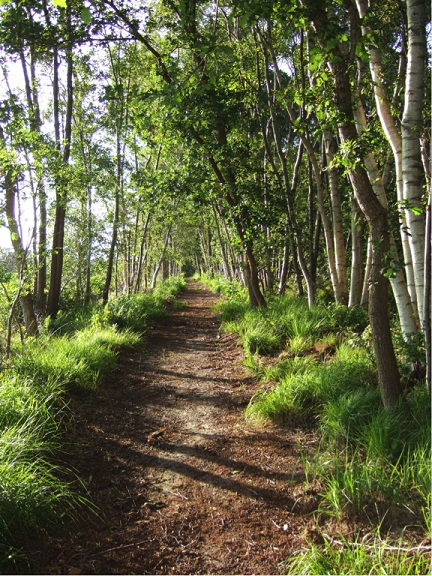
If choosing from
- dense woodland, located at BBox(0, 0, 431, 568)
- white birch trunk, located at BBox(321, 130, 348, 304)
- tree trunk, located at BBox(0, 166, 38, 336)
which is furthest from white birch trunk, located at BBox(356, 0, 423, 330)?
tree trunk, located at BBox(0, 166, 38, 336)

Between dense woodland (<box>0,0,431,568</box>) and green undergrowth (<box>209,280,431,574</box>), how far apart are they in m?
0.26

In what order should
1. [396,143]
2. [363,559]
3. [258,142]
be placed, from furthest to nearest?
[258,142]
[396,143]
[363,559]

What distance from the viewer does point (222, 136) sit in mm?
7793

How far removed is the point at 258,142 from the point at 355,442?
7358 millimetres

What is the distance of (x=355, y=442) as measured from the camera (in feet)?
9.96

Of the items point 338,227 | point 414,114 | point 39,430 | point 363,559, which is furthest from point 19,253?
point 363,559

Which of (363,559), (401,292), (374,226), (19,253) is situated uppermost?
(19,253)

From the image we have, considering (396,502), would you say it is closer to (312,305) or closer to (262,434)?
(262,434)

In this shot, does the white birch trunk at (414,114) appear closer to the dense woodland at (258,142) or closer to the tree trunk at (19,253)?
the dense woodland at (258,142)

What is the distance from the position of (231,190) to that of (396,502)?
6.44 m

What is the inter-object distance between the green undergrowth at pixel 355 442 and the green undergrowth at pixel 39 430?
1575 mm

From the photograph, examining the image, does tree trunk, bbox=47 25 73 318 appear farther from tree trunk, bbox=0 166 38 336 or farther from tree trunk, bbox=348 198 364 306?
tree trunk, bbox=348 198 364 306

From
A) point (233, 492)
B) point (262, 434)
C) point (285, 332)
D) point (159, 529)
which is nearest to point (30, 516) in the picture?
point (159, 529)

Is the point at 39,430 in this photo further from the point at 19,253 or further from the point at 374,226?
the point at 19,253
